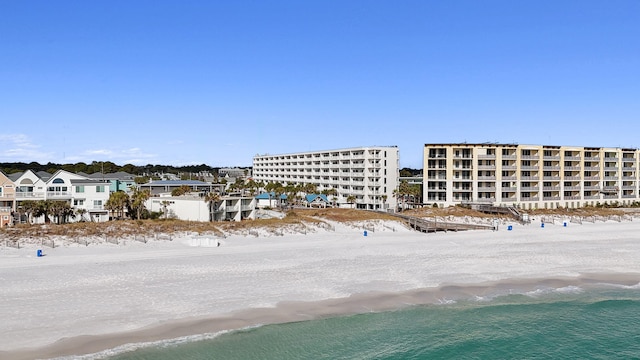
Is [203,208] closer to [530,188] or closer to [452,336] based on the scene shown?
[452,336]

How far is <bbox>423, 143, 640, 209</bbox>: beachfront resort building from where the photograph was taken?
79.9m

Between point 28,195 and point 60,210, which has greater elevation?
point 28,195

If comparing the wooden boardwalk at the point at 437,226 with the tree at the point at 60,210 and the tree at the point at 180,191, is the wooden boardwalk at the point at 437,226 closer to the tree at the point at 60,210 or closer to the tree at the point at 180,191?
the tree at the point at 180,191

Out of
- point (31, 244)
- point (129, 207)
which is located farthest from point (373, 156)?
point (31, 244)

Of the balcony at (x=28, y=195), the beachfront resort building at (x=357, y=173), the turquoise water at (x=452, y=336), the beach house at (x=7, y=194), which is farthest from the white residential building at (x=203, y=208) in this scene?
the beachfront resort building at (x=357, y=173)

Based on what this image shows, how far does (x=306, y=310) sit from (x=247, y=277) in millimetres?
7137

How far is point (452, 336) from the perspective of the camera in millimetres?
24516

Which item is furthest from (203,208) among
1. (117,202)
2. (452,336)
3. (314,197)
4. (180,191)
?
(314,197)

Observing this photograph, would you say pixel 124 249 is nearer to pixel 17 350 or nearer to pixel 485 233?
pixel 17 350

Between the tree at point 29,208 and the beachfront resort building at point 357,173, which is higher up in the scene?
the beachfront resort building at point 357,173

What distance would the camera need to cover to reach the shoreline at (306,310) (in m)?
21.2

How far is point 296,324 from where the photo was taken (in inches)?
985

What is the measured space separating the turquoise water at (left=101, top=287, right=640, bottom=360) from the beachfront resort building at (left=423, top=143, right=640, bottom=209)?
51.2m

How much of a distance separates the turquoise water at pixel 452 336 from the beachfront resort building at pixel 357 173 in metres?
61.9
